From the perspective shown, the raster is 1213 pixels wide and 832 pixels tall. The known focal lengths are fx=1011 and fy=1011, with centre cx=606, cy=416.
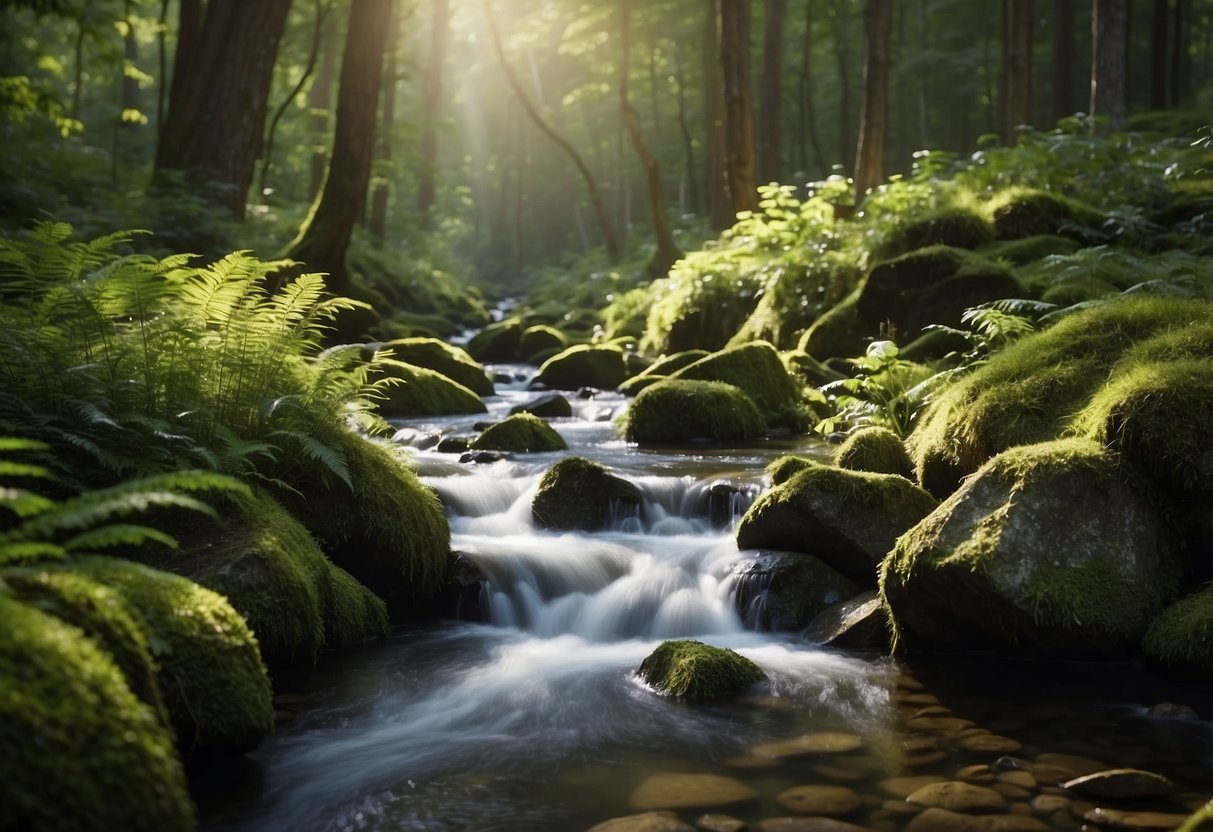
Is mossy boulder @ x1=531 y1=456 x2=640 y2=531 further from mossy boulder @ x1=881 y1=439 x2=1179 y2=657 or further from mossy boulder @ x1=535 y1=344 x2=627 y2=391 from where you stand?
mossy boulder @ x1=535 y1=344 x2=627 y2=391

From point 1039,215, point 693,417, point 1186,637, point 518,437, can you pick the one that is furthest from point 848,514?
point 1039,215

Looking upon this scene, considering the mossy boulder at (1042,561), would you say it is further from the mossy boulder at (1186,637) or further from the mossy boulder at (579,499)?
the mossy boulder at (579,499)

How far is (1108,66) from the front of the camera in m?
16.1

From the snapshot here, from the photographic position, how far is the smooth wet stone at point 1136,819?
11.5 ft

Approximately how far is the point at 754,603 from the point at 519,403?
8.21 meters

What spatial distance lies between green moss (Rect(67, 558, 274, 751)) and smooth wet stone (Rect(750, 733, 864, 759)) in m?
2.09

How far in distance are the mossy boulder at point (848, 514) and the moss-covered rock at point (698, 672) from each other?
50.3 inches

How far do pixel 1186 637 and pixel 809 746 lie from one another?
6.69 feet

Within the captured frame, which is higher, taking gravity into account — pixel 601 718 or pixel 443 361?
pixel 443 361

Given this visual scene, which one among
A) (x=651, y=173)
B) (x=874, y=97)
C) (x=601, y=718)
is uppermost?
(x=874, y=97)

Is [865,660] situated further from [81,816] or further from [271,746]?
[81,816]

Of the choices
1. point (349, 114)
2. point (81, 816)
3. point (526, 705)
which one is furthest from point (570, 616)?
point (349, 114)

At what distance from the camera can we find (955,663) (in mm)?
5363

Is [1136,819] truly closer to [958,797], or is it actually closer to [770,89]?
[958,797]
